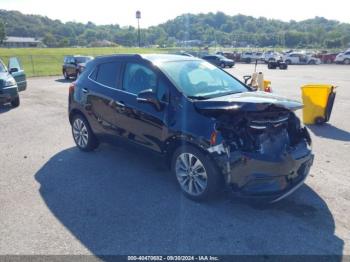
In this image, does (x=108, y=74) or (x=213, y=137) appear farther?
(x=108, y=74)

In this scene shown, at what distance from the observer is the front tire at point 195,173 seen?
153 inches

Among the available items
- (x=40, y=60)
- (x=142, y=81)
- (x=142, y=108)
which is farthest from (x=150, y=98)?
(x=40, y=60)

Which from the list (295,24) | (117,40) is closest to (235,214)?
(117,40)

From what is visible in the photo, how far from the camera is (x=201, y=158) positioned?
3.93m

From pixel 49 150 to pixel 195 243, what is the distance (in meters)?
4.09

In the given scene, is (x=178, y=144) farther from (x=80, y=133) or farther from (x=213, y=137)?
(x=80, y=133)

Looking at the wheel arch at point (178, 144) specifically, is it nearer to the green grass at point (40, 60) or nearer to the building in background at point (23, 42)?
the green grass at point (40, 60)

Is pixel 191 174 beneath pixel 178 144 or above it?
beneath

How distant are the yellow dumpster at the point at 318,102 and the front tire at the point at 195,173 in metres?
5.15

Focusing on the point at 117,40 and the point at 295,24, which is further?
the point at 295,24

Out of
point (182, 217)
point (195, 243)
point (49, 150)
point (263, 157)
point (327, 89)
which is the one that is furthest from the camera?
point (327, 89)

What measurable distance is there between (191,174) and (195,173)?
74mm

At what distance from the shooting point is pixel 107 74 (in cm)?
548

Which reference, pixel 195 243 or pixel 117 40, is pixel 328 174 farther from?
pixel 117 40
